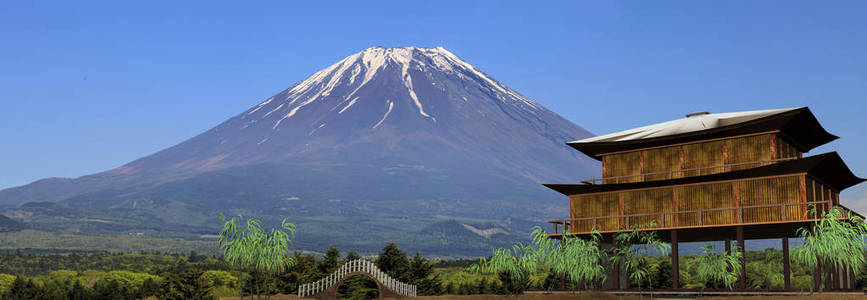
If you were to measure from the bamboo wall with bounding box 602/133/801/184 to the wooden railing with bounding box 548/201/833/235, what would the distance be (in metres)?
2.58

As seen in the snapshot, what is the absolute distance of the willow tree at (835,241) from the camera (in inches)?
1559

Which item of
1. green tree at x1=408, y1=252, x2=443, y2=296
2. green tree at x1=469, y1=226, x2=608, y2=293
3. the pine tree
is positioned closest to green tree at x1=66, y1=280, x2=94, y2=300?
green tree at x1=408, y1=252, x2=443, y2=296

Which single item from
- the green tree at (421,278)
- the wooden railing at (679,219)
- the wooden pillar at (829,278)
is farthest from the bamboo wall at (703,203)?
the green tree at (421,278)

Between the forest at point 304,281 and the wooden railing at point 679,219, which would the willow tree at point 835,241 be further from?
the forest at point 304,281

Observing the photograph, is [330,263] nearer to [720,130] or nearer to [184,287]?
[184,287]

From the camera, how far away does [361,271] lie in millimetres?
Result: 48406

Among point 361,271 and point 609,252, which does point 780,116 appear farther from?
point 361,271

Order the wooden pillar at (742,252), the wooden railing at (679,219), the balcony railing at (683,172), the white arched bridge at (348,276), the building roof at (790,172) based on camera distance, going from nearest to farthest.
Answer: the building roof at (790,172) → the wooden railing at (679,219) → the wooden pillar at (742,252) → the balcony railing at (683,172) → the white arched bridge at (348,276)

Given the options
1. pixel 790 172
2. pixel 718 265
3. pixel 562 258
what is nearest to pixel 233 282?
pixel 562 258

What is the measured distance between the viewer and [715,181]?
4756cm

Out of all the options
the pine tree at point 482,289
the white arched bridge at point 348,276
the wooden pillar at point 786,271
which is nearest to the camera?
the wooden pillar at point 786,271

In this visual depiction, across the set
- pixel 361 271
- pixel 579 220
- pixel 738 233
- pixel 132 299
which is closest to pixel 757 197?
pixel 738 233

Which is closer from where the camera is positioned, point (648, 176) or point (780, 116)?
point (780, 116)

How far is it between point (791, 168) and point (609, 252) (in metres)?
13.8
